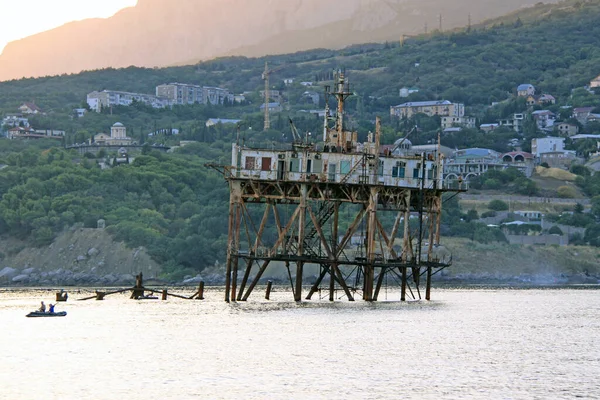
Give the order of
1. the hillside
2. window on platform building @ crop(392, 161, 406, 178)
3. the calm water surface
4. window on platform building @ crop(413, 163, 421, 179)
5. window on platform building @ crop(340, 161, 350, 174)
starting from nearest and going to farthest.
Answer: the calm water surface
window on platform building @ crop(340, 161, 350, 174)
window on platform building @ crop(392, 161, 406, 178)
window on platform building @ crop(413, 163, 421, 179)
the hillside

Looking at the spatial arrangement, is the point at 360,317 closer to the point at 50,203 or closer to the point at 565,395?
the point at 565,395

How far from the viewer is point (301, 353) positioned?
59.1 meters

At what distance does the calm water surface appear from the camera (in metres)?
49.1

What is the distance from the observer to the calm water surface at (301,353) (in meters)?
49.1

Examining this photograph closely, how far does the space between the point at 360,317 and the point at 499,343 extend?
44.4ft

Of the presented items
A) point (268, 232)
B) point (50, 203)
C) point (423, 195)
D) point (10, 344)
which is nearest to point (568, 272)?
point (268, 232)

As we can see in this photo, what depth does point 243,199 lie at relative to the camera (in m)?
87.2

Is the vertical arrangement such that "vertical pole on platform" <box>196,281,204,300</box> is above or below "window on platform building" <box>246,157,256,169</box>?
below

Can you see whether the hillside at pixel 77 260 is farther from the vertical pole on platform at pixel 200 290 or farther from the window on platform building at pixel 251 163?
the window on platform building at pixel 251 163

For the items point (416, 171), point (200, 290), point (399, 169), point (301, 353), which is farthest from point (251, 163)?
point (301, 353)

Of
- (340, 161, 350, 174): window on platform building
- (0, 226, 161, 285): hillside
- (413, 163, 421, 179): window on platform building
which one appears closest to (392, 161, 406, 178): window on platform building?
(413, 163, 421, 179): window on platform building

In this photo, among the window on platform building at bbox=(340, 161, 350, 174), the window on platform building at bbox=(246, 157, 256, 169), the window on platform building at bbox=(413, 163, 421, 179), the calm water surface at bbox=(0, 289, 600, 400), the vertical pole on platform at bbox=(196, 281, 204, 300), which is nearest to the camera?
the calm water surface at bbox=(0, 289, 600, 400)

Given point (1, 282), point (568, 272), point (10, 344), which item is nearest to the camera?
point (10, 344)

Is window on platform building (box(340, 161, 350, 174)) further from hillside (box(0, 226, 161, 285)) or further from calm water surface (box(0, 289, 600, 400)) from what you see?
hillside (box(0, 226, 161, 285))
